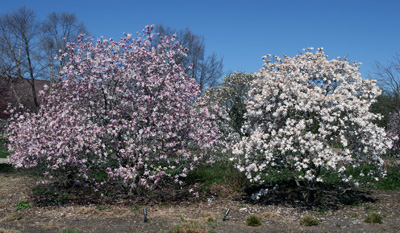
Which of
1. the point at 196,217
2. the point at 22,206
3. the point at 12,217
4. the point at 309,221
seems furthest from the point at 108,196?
the point at 309,221

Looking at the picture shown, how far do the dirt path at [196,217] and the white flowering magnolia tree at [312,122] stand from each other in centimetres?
76

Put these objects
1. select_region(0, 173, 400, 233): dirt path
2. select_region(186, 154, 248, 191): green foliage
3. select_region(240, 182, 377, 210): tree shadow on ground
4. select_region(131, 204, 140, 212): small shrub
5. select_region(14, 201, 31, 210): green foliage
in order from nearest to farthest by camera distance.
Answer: select_region(0, 173, 400, 233): dirt path
select_region(131, 204, 140, 212): small shrub
select_region(240, 182, 377, 210): tree shadow on ground
select_region(14, 201, 31, 210): green foliage
select_region(186, 154, 248, 191): green foliage

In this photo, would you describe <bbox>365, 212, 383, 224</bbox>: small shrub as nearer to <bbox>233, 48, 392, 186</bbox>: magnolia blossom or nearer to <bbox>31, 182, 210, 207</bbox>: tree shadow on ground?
<bbox>233, 48, 392, 186</bbox>: magnolia blossom

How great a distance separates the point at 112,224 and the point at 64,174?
8.73 feet

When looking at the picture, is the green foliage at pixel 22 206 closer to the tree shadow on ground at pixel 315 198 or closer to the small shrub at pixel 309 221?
the tree shadow on ground at pixel 315 198

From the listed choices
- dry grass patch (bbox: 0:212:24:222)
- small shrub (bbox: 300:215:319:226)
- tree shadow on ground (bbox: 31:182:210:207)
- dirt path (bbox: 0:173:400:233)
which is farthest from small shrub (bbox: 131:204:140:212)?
small shrub (bbox: 300:215:319:226)

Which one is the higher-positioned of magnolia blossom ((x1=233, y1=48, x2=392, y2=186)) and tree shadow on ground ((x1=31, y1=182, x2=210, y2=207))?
magnolia blossom ((x1=233, y1=48, x2=392, y2=186))

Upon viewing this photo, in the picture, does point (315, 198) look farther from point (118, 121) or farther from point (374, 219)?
point (118, 121)

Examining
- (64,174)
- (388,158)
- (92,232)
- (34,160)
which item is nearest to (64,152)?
(34,160)

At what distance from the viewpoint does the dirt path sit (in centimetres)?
657

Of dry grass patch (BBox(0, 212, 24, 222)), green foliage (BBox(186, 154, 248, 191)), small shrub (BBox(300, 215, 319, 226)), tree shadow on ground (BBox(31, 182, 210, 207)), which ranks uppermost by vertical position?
green foliage (BBox(186, 154, 248, 191))

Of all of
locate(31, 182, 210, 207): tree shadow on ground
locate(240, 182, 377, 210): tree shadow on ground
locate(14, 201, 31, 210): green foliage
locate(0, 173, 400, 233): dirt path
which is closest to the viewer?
locate(0, 173, 400, 233): dirt path

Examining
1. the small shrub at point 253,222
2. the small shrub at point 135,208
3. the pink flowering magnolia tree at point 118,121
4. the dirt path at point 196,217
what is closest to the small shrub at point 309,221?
the dirt path at point 196,217

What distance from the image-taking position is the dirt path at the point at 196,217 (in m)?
6.57
